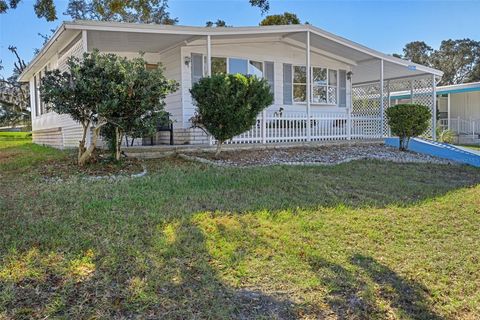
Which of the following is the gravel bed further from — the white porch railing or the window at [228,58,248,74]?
the window at [228,58,248,74]

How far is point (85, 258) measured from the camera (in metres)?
3.74

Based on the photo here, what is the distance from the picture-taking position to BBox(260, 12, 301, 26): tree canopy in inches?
819

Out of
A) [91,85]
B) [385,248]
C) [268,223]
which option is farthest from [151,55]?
[385,248]

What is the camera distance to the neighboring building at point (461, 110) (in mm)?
20875

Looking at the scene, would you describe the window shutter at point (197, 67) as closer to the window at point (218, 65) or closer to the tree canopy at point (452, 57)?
the window at point (218, 65)

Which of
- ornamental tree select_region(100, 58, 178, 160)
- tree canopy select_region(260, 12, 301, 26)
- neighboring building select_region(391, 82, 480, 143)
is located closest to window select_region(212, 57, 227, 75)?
ornamental tree select_region(100, 58, 178, 160)

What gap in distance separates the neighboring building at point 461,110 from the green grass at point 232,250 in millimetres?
16211

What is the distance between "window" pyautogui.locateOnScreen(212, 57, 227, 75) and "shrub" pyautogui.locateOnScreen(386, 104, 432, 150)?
5.45m

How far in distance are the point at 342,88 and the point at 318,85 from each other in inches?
51.8

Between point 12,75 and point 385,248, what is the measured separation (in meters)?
39.5

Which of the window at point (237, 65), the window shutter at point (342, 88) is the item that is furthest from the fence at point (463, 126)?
the window at point (237, 65)

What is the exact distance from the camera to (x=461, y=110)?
2291cm

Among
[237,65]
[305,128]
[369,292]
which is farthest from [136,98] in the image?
[305,128]

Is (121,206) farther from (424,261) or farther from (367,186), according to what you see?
(367,186)
